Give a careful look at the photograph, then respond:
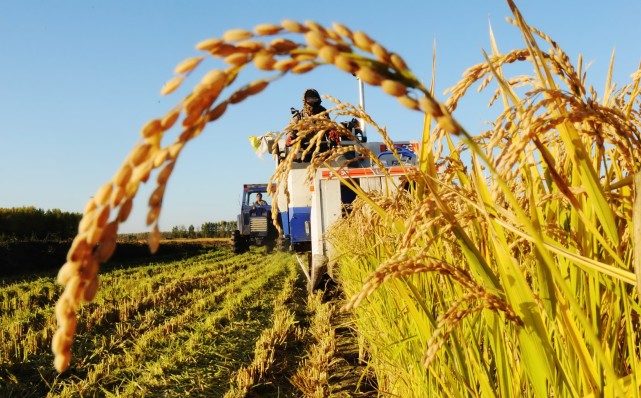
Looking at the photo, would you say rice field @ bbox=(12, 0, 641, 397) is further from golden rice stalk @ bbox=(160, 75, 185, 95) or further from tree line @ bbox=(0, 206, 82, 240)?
tree line @ bbox=(0, 206, 82, 240)

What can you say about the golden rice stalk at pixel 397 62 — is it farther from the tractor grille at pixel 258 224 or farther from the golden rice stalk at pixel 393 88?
the tractor grille at pixel 258 224

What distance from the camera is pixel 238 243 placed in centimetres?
2316

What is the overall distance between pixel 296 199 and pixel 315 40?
8624mm

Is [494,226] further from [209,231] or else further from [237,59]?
[209,231]

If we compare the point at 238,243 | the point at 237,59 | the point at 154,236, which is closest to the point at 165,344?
the point at 154,236

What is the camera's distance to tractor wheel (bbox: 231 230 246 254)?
23.0 m

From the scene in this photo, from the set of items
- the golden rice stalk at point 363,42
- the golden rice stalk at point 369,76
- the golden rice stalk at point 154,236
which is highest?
the golden rice stalk at point 363,42

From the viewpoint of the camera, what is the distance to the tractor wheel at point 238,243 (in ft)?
75.5

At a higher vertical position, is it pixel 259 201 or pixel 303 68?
pixel 259 201

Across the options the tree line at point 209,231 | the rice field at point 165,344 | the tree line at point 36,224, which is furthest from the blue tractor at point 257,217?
the tree line at point 209,231

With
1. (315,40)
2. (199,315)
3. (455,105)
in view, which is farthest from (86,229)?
(199,315)

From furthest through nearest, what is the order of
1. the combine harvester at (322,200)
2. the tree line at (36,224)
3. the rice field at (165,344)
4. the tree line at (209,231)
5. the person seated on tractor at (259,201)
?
the tree line at (209,231)
the tree line at (36,224)
the person seated on tractor at (259,201)
the combine harvester at (322,200)
the rice field at (165,344)

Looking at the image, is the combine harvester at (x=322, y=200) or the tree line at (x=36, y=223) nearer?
the combine harvester at (x=322, y=200)

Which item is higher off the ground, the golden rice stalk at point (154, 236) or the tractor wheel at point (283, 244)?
the golden rice stalk at point (154, 236)
